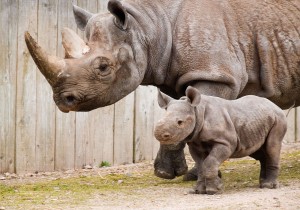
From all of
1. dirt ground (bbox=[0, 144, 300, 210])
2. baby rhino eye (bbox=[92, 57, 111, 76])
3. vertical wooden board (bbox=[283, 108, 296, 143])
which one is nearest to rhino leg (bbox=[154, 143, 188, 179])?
dirt ground (bbox=[0, 144, 300, 210])

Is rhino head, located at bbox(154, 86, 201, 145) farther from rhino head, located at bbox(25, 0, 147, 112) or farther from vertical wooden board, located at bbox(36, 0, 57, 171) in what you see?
vertical wooden board, located at bbox(36, 0, 57, 171)

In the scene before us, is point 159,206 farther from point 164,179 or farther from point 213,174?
point 164,179

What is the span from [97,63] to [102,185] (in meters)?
1.39

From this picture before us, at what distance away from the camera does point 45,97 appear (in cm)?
1002

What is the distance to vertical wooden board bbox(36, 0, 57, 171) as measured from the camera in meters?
9.98

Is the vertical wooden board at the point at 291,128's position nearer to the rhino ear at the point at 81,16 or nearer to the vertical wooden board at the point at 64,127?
the vertical wooden board at the point at 64,127

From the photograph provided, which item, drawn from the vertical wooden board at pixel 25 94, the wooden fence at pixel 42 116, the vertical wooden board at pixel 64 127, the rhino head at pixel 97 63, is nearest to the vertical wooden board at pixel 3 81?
the wooden fence at pixel 42 116

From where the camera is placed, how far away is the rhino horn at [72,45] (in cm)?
768

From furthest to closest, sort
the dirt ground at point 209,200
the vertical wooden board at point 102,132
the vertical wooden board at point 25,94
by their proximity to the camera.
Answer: the vertical wooden board at point 102,132 → the vertical wooden board at point 25,94 → the dirt ground at point 209,200

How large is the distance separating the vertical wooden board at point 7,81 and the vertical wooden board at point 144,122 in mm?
1578

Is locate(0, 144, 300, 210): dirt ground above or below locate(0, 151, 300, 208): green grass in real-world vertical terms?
above

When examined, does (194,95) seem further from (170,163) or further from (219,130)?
(170,163)

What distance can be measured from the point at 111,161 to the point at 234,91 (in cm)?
282

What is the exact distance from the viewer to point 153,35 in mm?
8094
